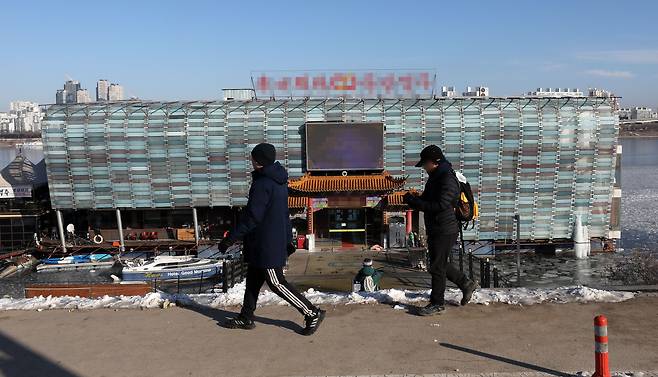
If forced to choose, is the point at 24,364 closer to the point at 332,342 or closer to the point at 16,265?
the point at 332,342

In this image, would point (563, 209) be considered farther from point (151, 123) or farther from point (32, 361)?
point (32, 361)

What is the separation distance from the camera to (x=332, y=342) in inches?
248

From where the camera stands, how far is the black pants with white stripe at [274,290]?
21.3 feet

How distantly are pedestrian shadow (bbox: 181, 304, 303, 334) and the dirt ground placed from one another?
26 mm

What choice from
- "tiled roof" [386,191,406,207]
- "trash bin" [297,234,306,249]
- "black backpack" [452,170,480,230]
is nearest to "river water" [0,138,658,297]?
"tiled roof" [386,191,406,207]

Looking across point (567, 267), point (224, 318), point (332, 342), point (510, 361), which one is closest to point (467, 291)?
point (510, 361)

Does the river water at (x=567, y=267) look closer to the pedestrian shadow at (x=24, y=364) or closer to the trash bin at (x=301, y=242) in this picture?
the trash bin at (x=301, y=242)

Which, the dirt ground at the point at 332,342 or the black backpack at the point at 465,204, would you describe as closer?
the dirt ground at the point at 332,342

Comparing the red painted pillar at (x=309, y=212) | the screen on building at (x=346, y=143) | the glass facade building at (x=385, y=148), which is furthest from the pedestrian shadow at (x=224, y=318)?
the glass facade building at (x=385, y=148)

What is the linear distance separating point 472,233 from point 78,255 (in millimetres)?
27287

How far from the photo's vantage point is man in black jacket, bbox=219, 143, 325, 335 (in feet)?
20.4

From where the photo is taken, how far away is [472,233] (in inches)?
1468

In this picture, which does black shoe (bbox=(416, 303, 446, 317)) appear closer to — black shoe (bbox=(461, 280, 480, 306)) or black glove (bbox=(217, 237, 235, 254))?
black shoe (bbox=(461, 280, 480, 306))

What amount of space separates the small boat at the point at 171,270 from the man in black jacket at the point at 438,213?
24280 millimetres
